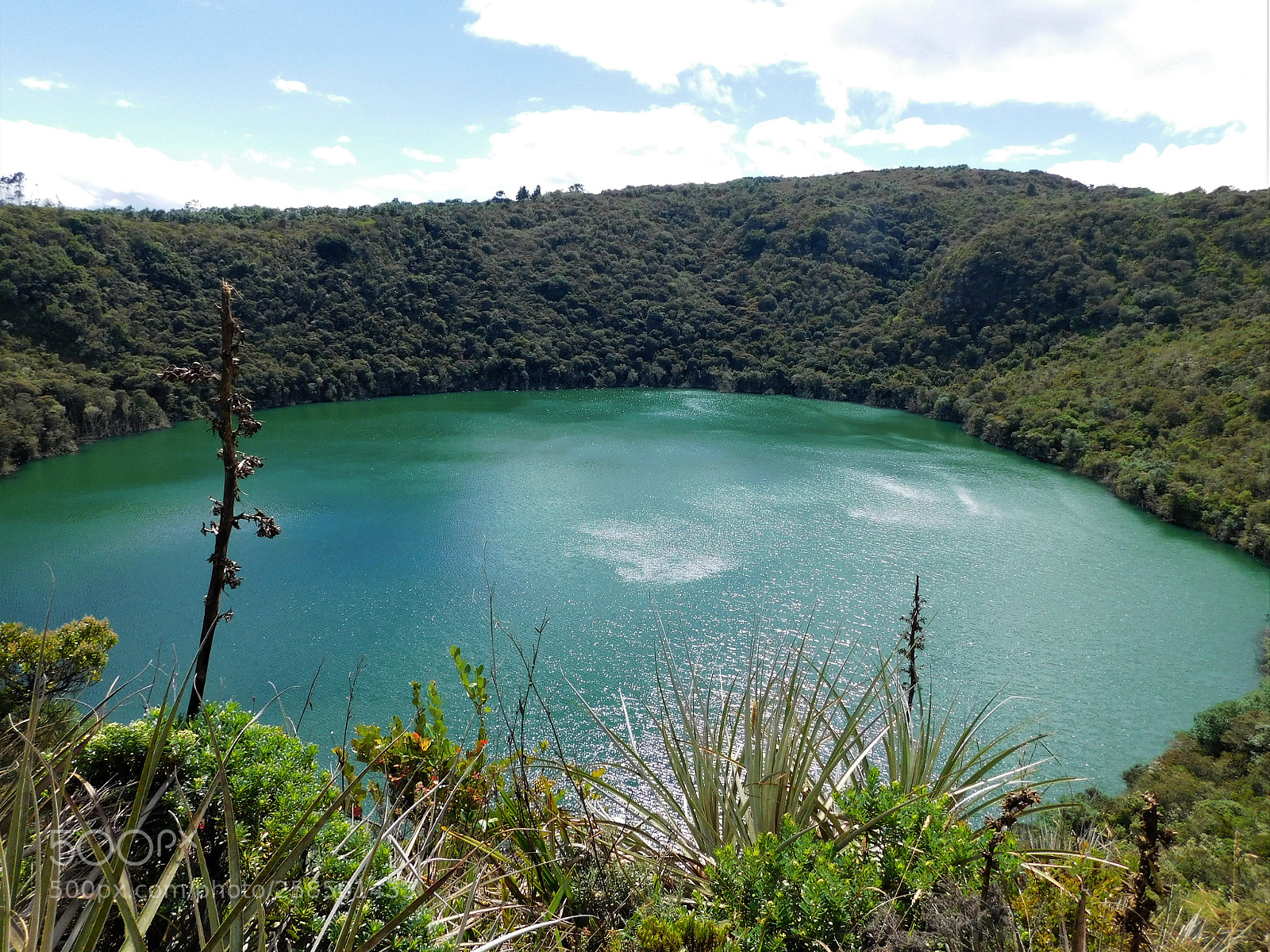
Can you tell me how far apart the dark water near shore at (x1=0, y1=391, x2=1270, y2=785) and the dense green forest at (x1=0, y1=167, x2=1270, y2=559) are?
3.17m

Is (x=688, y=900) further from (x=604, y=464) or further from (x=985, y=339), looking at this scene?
(x=985, y=339)

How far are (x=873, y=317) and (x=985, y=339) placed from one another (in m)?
9.22

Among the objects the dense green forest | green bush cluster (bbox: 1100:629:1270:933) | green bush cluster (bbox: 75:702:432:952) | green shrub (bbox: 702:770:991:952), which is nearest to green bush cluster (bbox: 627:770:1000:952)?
green shrub (bbox: 702:770:991:952)

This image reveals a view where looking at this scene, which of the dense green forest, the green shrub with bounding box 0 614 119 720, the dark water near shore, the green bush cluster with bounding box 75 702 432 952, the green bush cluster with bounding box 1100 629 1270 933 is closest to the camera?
the green bush cluster with bounding box 75 702 432 952

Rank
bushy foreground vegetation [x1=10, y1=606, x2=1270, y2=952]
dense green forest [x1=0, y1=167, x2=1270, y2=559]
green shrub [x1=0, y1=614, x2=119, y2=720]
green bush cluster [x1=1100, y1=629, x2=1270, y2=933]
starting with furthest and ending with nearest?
dense green forest [x1=0, y1=167, x2=1270, y2=559]
green shrub [x1=0, y1=614, x2=119, y2=720]
green bush cluster [x1=1100, y1=629, x2=1270, y2=933]
bushy foreground vegetation [x1=10, y1=606, x2=1270, y2=952]

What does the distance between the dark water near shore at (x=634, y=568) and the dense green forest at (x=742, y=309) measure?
3.17 meters

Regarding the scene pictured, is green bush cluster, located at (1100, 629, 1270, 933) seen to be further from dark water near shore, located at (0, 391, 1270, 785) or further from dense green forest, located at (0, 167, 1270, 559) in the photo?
dense green forest, located at (0, 167, 1270, 559)

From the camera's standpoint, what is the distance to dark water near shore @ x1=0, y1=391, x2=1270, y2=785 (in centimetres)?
1348

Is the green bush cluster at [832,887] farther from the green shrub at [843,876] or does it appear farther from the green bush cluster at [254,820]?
the green bush cluster at [254,820]

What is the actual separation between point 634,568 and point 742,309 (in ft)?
141

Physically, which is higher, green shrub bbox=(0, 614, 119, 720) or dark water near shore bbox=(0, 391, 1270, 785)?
green shrub bbox=(0, 614, 119, 720)

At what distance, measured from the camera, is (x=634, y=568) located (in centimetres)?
1817

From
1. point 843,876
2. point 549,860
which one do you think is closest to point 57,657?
point 549,860

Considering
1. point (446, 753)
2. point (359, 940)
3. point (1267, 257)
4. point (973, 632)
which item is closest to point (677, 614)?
point (973, 632)
